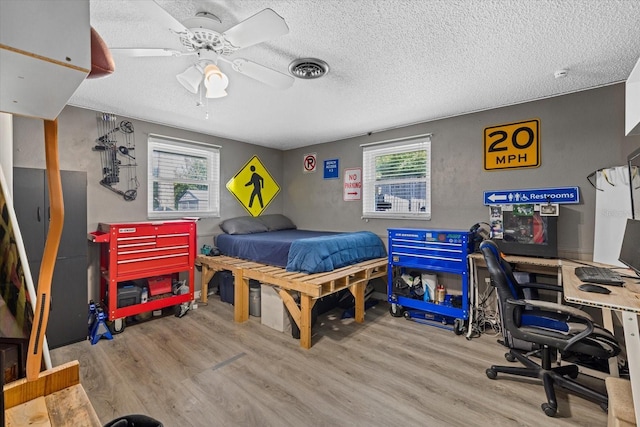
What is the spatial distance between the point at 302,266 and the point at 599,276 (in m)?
2.38

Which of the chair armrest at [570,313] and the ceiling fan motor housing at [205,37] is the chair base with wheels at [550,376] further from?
the ceiling fan motor housing at [205,37]

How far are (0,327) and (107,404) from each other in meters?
1.66

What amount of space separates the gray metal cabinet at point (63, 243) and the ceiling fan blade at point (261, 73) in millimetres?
2053

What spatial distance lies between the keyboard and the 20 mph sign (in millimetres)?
1295

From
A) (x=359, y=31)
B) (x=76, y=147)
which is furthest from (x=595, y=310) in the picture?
(x=76, y=147)

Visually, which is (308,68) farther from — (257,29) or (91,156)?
(91,156)

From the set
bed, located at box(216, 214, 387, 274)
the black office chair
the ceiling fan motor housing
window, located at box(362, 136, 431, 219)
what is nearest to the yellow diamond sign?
bed, located at box(216, 214, 387, 274)

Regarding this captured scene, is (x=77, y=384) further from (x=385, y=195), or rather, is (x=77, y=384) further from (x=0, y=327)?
(x=385, y=195)

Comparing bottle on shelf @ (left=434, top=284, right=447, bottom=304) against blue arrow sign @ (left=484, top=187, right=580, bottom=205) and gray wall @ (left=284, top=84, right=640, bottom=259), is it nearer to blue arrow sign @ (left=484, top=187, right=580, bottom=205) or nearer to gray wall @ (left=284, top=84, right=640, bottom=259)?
gray wall @ (left=284, top=84, right=640, bottom=259)

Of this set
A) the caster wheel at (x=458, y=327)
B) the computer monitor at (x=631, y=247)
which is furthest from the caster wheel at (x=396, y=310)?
the computer monitor at (x=631, y=247)

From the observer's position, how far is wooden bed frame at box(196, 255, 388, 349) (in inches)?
107

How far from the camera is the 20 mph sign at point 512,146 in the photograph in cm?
303

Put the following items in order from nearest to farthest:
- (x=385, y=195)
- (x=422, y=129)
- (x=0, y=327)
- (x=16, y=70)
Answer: (x=16, y=70), (x=0, y=327), (x=422, y=129), (x=385, y=195)

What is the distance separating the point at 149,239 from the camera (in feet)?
10.7
